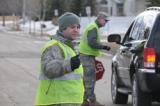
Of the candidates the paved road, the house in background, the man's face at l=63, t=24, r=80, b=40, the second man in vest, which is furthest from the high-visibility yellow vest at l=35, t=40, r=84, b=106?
the house in background

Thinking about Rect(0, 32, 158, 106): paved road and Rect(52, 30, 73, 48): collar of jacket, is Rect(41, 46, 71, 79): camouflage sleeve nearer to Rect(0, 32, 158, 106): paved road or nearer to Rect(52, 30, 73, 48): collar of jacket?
Rect(52, 30, 73, 48): collar of jacket

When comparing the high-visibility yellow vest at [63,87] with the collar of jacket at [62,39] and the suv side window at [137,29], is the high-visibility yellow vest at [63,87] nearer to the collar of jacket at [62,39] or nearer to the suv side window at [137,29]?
the collar of jacket at [62,39]

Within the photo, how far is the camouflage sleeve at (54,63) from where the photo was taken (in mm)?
5938

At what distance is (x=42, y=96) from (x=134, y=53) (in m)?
3.78

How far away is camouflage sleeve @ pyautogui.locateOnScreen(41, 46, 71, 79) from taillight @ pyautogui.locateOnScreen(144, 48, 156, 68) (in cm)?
308

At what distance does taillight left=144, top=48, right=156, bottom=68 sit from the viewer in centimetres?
892

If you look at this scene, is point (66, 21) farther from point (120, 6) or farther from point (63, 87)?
point (120, 6)

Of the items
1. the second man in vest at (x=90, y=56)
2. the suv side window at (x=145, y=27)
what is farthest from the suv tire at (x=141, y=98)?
the second man in vest at (x=90, y=56)

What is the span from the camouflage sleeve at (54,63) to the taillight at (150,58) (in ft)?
10.1

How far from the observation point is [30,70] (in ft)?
65.2

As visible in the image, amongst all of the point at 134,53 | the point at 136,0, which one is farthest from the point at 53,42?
the point at 136,0

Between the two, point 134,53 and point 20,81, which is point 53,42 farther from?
point 20,81

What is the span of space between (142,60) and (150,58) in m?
0.23

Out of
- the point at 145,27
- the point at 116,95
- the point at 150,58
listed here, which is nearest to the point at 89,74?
the point at 116,95
